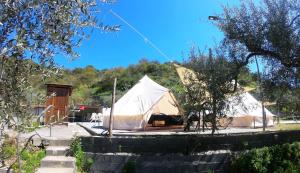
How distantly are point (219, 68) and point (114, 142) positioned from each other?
149 inches

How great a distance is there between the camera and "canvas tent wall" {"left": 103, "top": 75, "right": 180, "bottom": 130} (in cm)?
2205

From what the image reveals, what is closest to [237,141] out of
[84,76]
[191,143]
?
[191,143]

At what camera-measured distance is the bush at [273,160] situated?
11523 millimetres

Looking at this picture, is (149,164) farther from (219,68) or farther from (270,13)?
(270,13)

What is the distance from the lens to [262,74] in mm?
12734

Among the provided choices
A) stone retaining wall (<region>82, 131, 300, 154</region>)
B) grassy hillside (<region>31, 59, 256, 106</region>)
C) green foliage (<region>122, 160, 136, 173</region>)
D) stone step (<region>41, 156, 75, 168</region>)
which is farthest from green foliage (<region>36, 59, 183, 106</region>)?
stone step (<region>41, 156, 75, 168</region>)

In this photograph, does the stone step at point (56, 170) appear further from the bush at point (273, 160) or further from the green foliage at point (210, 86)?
the bush at point (273, 160)

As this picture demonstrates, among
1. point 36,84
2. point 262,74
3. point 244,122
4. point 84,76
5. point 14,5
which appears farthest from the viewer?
point 84,76

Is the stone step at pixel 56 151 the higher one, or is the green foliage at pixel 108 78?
the green foliage at pixel 108 78

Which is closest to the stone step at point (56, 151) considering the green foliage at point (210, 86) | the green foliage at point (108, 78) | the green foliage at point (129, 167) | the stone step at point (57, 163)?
the stone step at point (57, 163)

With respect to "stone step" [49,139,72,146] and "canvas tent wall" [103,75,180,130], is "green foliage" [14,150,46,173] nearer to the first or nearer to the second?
"stone step" [49,139,72,146]

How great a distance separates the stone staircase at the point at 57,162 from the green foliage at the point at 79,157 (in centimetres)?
23

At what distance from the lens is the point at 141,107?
22.6 meters

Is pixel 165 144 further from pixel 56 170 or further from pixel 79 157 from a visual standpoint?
pixel 56 170
